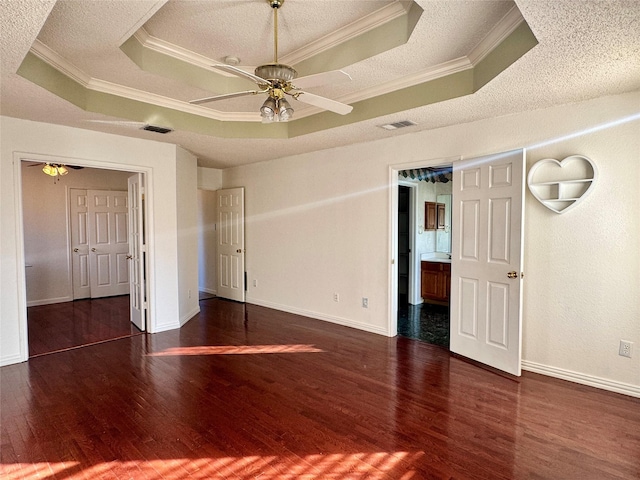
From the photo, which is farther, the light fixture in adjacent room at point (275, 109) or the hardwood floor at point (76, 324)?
the hardwood floor at point (76, 324)

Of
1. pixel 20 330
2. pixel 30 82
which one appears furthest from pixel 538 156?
pixel 20 330

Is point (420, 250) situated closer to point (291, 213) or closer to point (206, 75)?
point (291, 213)

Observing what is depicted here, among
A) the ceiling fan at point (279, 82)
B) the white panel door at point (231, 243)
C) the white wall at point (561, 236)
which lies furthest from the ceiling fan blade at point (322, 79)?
the white panel door at point (231, 243)

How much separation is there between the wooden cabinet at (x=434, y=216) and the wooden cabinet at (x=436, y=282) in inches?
30.0

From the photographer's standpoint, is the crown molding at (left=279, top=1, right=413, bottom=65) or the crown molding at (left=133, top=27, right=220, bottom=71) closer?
the crown molding at (left=279, top=1, right=413, bottom=65)

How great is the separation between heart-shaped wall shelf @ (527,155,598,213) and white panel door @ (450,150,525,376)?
22cm

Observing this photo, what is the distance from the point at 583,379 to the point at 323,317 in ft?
10.2

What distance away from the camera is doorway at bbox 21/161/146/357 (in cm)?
605

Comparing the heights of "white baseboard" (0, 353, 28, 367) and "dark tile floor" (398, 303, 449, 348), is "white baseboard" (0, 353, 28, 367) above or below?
above

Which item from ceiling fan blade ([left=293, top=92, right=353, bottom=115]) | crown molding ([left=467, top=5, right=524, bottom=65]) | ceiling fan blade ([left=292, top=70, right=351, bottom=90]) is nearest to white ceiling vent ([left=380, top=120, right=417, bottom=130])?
crown molding ([left=467, top=5, right=524, bottom=65])

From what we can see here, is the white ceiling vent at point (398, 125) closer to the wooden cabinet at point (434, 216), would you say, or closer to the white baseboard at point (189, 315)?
the wooden cabinet at point (434, 216)

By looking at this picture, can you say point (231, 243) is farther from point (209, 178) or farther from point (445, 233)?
point (445, 233)

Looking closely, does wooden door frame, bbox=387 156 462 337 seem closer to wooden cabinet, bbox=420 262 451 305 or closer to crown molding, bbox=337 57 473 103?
crown molding, bbox=337 57 473 103

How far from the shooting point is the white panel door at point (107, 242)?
6.87 meters
